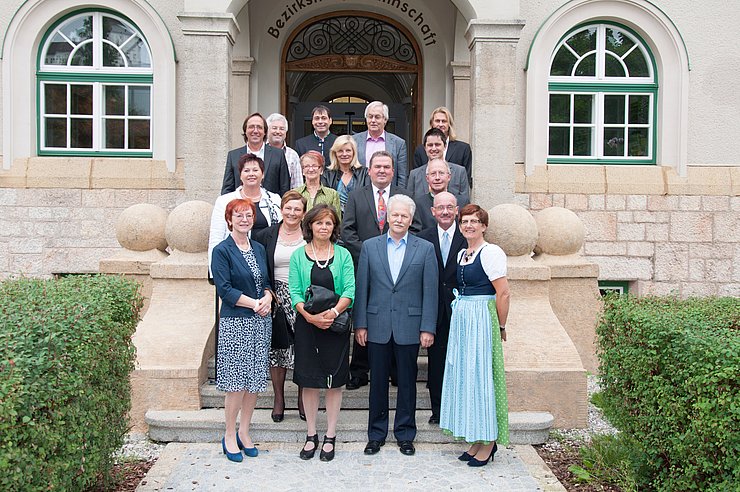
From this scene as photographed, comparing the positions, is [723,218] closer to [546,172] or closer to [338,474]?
[546,172]

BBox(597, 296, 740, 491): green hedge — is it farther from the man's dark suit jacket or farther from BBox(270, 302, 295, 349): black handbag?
BBox(270, 302, 295, 349): black handbag

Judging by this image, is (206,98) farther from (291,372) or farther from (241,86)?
(291,372)

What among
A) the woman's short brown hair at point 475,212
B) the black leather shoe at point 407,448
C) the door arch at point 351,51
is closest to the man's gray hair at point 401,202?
the woman's short brown hair at point 475,212

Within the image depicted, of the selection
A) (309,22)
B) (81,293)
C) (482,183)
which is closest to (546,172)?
(482,183)

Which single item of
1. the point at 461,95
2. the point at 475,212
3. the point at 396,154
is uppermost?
the point at 461,95

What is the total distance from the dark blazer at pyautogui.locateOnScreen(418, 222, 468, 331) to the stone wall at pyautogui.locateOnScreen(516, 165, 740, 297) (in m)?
4.67

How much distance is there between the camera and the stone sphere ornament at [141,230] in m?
7.43

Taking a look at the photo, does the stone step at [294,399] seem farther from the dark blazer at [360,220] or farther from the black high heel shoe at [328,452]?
the dark blazer at [360,220]

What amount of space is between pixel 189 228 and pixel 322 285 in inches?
91.9

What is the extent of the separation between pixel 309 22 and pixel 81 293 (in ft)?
→ 26.6

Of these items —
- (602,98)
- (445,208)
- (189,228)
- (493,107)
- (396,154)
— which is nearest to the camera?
(445,208)

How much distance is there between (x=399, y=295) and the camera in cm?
527

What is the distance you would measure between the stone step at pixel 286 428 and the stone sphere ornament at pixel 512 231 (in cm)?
184

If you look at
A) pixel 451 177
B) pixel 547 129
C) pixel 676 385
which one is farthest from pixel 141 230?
pixel 547 129
